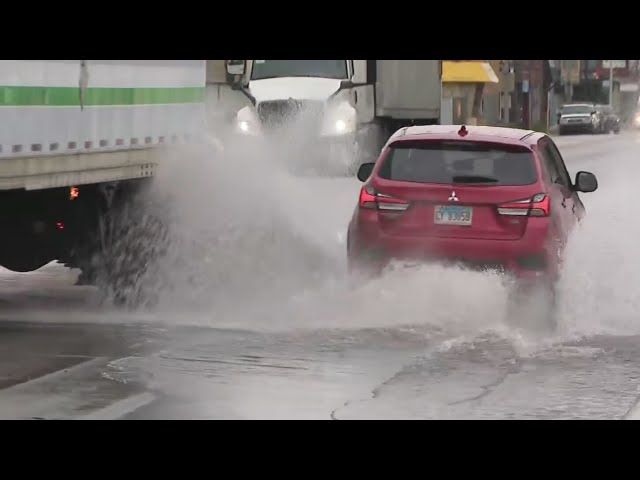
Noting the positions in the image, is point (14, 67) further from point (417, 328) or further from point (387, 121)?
point (387, 121)

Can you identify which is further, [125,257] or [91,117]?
[125,257]

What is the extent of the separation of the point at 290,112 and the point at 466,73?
143 feet

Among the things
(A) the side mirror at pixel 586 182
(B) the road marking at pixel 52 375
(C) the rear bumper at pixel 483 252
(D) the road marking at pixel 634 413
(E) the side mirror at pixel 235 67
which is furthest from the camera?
(E) the side mirror at pixel 235 67

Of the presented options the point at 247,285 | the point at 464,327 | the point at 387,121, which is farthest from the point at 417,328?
the point at 387,121

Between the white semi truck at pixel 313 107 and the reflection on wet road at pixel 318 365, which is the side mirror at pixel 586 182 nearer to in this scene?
the reflection on wet road at pixel 318 365

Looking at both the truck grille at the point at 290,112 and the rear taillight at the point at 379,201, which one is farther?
the truck grille at the point at 290,112

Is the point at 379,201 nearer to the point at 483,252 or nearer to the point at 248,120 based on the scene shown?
the point at 483,252

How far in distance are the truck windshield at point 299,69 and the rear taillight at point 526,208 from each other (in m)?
19.3

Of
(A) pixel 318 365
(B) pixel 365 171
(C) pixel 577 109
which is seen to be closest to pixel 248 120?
(B) pixel 365 171

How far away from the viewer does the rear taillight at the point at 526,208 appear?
41.4 feet

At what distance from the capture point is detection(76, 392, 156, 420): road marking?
8883 millimetres

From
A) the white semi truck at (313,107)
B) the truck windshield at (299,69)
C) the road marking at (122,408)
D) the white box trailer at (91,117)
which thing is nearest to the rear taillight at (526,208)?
the white box trailer at (91,117)

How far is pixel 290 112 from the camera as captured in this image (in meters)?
32.0

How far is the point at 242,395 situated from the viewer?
9.67 meters
